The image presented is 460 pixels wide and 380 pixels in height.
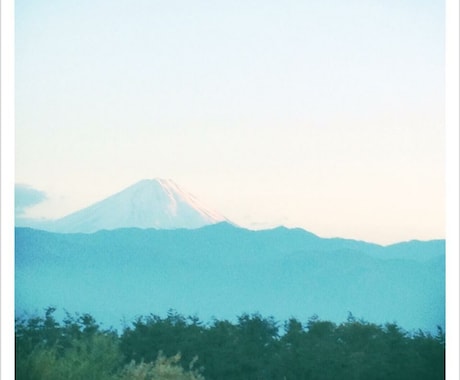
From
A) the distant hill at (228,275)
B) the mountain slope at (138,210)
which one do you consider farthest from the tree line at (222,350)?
the mountain slope at (138,210)

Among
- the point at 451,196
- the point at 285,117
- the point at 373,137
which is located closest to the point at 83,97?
the point at 285,117

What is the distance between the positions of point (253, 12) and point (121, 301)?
197 cm

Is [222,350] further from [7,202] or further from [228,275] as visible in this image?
[7,202]

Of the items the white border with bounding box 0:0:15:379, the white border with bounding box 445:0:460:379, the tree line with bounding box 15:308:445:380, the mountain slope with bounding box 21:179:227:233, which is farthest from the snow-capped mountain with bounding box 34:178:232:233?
the white border with bounding box 445:0:460:379

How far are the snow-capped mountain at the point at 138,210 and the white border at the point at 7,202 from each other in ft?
0.81

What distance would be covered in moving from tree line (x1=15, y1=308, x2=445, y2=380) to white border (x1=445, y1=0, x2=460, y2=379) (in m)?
0.08

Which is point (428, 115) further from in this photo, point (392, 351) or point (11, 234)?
point (11, 234)

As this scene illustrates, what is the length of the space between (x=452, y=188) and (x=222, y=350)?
176 centimetres

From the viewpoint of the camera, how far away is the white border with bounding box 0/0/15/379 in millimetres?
5441

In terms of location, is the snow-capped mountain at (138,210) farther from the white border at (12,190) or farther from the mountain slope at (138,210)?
the white border at (12,190)

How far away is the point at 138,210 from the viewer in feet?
18.4

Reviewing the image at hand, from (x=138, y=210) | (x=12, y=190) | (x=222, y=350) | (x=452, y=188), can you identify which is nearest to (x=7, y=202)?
(x=12, y=190)

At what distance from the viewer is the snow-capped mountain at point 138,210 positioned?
5527 mm

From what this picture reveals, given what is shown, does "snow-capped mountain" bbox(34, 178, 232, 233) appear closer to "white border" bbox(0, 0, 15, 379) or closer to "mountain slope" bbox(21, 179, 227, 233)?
"mountain slope" bbox(21, 179, 227, 233)
